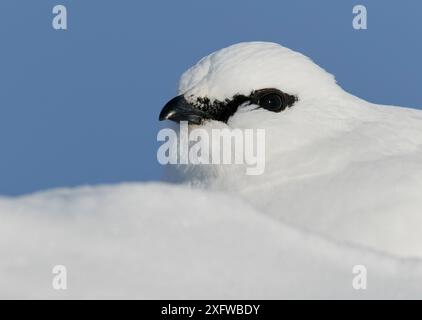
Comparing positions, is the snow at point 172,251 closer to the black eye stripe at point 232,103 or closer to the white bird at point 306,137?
the white bird at point 306,137

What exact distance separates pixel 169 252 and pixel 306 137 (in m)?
4.68

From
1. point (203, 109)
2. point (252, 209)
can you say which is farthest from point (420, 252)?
point (252, 209)

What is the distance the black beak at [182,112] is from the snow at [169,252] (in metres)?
4.51

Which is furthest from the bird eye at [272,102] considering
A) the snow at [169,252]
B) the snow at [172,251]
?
the snow at [169,252]

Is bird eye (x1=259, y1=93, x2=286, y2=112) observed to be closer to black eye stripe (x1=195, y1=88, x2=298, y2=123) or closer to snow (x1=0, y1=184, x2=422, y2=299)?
black eye stripe (x1=195, y1=88, x2=298, y2=123)

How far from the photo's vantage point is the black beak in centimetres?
692

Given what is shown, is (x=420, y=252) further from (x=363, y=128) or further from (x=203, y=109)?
(x=203, y=109)

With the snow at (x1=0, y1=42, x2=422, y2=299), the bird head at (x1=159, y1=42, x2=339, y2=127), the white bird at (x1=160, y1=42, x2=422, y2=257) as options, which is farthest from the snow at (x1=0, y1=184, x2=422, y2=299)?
the bird head at (x1=159, y1=42, x2=339, y2=127)

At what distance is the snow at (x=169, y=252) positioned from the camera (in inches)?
83.9

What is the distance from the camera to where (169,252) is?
222cm

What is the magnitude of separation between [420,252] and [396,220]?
22 cm
